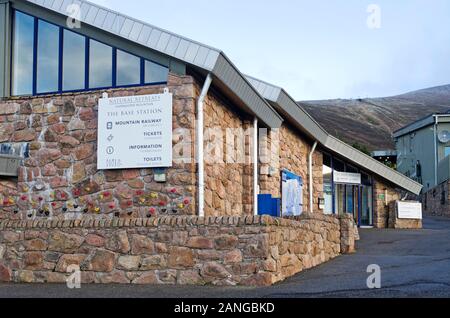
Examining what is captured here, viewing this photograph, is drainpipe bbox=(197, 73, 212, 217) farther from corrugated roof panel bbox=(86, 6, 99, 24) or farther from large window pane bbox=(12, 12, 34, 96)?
large window pane bbox=(12, 12, 34, 96)

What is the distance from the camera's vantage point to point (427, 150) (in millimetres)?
44031

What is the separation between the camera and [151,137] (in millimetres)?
14508

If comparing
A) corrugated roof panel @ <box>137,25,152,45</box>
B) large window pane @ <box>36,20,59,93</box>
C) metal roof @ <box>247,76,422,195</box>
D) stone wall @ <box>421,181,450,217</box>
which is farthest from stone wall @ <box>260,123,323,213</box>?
stone wall @ <box>421,181,450,217</box>

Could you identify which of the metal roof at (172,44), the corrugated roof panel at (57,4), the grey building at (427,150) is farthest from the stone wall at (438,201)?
the corrugated roof panel at (57,4)

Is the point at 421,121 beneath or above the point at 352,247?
above

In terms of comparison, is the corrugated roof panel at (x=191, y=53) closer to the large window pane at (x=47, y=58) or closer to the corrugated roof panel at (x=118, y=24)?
the corrugated roof panel at (x=118, y=24)

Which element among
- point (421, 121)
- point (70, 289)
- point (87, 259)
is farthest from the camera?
point (421, 121)

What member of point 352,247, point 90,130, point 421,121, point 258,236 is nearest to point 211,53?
point 90,130

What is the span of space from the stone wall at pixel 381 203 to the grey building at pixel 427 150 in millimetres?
10069

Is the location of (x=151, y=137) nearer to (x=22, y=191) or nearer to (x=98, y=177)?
(x=98, y=177)

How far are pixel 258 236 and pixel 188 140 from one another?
398 cm

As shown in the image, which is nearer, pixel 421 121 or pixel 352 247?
pixel 352 247

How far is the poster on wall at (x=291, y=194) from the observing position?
69.6 feet
